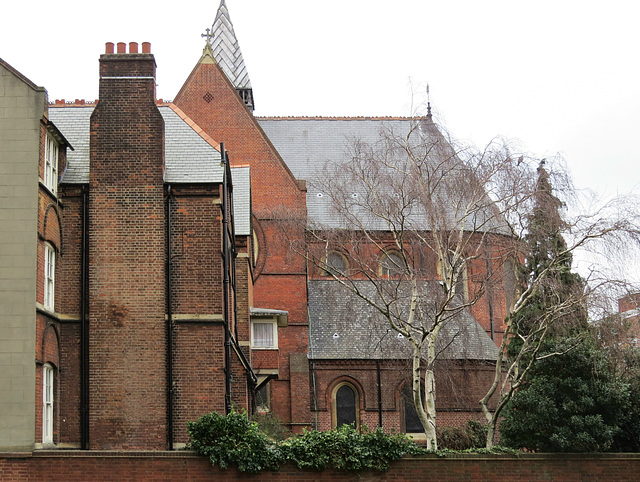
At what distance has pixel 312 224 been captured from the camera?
101 ft

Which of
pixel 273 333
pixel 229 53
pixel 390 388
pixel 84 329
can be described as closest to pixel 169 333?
pixel 84 329

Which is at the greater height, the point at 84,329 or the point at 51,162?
the point at 51,162

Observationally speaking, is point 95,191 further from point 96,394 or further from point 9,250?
point 96,394

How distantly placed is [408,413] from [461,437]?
12.8 feet

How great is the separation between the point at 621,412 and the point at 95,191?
14.3 metres

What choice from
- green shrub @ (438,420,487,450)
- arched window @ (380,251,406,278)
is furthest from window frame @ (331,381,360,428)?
arched window @ (380,251,406,278)

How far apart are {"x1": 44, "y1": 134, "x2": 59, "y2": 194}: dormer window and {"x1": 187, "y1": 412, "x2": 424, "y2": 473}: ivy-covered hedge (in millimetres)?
7232

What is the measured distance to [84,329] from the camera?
79.3 feet

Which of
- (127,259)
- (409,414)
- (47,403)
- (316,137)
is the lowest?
(409,414)

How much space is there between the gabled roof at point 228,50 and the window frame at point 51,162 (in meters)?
29.8

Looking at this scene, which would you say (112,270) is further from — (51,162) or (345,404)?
(345,404)

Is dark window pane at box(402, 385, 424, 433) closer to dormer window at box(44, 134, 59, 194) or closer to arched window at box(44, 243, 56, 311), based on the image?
arched window at box(44, 243, 56, 311)

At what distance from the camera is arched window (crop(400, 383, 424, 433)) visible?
1531 inches

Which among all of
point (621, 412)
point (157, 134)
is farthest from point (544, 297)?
point (157, 134)
